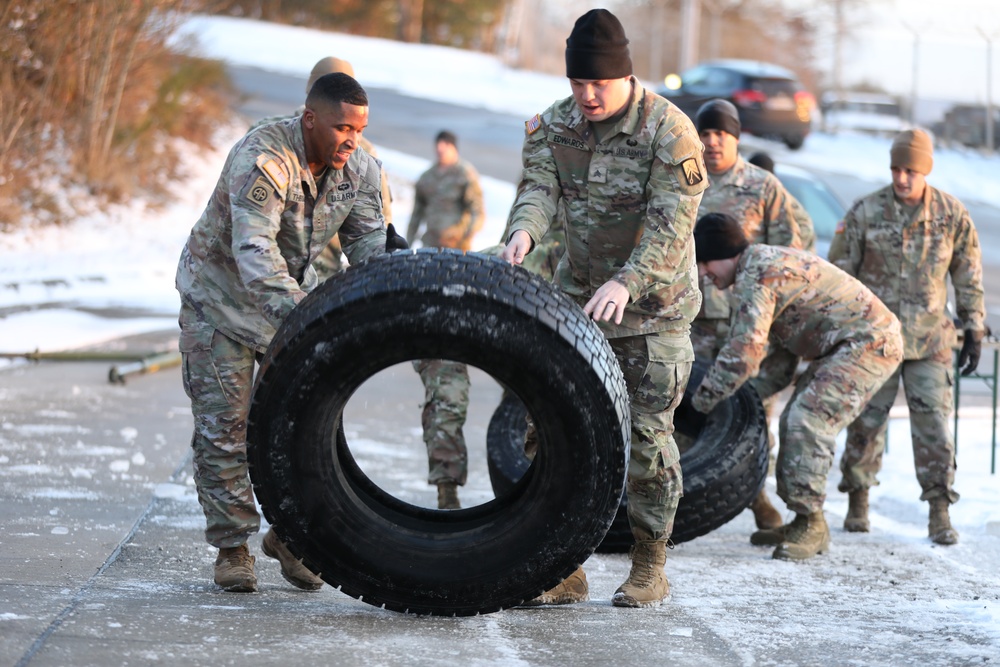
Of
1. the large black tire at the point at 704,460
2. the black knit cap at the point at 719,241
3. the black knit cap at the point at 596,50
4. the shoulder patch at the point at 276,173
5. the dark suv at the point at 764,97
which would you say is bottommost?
the large black tire at the point at 704,460

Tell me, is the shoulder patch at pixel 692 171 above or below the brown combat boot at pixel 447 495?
above

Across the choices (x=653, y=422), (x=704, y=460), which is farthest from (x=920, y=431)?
(x=653, y=422)

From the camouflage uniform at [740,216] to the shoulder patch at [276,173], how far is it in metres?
3.05

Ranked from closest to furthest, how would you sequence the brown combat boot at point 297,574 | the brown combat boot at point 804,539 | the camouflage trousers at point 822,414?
the brown combat boot at point 297,574, the brown combat boot at point 804,539, the camouflage trousers at point 822,414

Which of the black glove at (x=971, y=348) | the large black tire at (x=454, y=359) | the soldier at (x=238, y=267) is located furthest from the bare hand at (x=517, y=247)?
the black glove at (x=971, y=348)

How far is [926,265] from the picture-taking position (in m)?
6.35

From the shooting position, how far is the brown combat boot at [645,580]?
4.57 metres

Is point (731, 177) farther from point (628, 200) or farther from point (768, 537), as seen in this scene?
point (628, 200)

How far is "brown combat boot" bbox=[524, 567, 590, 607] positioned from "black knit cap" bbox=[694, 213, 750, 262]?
180 cm

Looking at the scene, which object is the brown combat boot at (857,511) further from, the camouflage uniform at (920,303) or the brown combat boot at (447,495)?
the brown combat boot at (447,495)

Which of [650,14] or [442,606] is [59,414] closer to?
[442,606]

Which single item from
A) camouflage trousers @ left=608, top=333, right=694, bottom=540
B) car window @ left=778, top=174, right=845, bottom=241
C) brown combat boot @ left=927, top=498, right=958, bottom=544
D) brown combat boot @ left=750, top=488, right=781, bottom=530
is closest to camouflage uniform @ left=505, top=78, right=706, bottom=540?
camouflage trousers @ left=608, top=333, right=694, bottom=540

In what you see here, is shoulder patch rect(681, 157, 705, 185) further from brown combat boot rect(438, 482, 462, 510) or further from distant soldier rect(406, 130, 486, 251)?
distant soldier rect(406, 130, 486, 251)

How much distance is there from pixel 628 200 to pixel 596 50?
0.57 m
